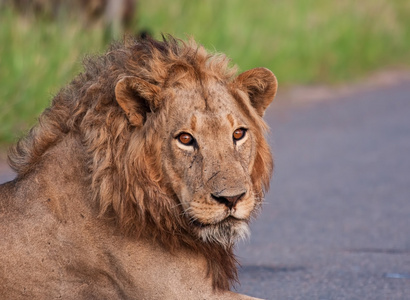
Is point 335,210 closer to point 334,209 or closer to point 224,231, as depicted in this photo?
point 334,209

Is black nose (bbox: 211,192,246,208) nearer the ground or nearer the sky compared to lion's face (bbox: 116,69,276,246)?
nearer the ground

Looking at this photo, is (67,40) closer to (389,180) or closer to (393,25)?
(389,180)

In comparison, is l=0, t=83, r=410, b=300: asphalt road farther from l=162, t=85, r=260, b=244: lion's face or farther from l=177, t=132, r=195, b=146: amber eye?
l=177, t=132, r=195, b=146: amber eye

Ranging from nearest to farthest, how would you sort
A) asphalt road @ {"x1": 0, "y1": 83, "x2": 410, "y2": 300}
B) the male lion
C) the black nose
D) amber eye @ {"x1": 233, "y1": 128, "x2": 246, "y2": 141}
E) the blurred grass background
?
the black nose, the male lion, amber eye @ {"x1": 233, "y1": 128, "x2": 246, "y2": 141}, asphalt road @ {"x1": 0, "y1": 83, "x2": 410, "y2": 300}, the blurred grass background

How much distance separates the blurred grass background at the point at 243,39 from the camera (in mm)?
9688

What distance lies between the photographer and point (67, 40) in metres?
10.7

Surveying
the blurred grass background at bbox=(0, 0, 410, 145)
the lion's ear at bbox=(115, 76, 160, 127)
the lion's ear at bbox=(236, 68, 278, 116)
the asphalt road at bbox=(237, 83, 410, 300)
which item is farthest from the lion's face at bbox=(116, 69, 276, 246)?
the blurred grass background at bbox=(0, 0, 410, 145)

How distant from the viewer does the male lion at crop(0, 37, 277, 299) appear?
406 cm

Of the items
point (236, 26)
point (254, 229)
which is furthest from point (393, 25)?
point (254, 229)

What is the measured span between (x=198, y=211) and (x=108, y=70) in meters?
0.84

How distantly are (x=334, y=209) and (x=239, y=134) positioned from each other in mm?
3265

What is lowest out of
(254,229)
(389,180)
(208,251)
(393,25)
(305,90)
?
(208,251)

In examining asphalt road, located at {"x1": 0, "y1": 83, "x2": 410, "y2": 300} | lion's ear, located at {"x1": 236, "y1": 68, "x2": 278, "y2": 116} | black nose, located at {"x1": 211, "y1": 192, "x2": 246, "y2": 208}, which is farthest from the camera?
asphalt road, located at {"x1": 0, "y1": 83, "x2": 410, "y2": 300}

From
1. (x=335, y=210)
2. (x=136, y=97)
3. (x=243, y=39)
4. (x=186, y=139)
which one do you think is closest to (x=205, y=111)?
(x=186, y=139)
